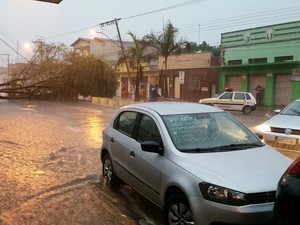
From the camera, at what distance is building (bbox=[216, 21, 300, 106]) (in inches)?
1168

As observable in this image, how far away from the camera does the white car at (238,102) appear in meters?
24.9

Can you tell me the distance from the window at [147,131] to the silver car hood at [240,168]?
786 millimetres

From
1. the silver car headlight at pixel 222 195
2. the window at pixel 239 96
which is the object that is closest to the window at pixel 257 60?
the window at pixel 239 96

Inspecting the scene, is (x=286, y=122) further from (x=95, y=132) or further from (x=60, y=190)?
(x=95, y=132)

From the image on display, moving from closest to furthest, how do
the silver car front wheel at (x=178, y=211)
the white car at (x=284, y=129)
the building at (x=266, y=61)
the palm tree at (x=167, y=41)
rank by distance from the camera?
the silver car front wheel at (x=178, y=211) → the white car at (x=284, y=129) → the building at (x=266, y=61) → the palm tree at (x=167, y=41)

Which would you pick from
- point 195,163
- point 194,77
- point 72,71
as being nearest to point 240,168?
point 195,163

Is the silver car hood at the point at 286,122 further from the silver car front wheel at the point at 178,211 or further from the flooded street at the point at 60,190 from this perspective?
the silver car front wheel at the point at 178,211

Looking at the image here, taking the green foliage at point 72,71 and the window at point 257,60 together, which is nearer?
the window at point 257,60

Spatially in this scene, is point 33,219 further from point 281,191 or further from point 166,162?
point 281,191

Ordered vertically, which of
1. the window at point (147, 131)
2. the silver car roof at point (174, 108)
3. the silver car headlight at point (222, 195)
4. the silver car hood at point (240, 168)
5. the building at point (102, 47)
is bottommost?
the silver car headlight at point (222, 195)

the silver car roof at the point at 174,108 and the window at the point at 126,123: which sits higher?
the silver car roof at the point at 174,108

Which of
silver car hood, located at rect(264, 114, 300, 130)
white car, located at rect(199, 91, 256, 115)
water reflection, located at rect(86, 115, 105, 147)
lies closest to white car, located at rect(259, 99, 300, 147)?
silver car hood, located at rect(264, 114, 300, 130)

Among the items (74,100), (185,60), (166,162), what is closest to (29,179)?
(166,162)

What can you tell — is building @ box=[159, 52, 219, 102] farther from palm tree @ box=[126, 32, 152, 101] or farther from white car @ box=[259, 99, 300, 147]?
white car @ box=[259, 99, 300, 147]
